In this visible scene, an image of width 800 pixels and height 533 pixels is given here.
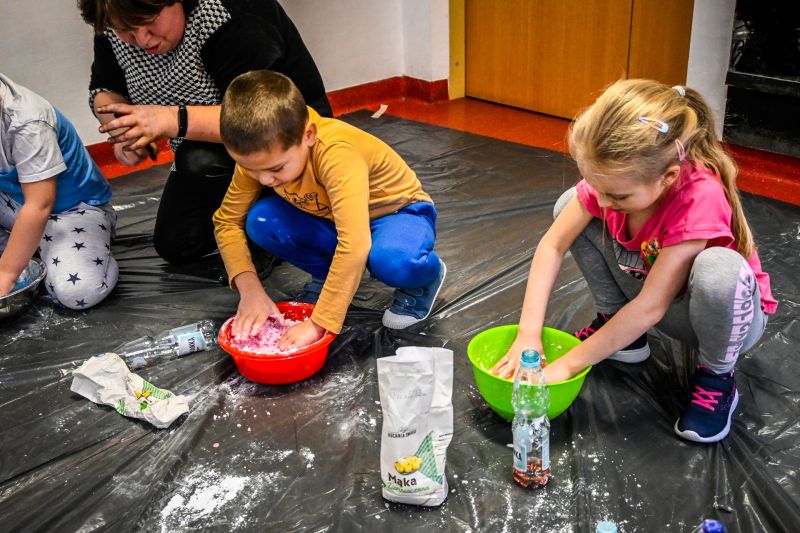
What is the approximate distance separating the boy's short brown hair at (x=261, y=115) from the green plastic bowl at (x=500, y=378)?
55 cm

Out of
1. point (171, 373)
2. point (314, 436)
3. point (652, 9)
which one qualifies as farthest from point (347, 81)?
point (314, 436)

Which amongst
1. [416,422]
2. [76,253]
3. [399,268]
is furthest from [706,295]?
[76,253]

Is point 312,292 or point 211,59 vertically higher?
point 211,59

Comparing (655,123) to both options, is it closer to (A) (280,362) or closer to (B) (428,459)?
(B) (428,459)

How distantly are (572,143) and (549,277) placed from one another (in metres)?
0.29

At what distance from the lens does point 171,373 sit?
173 cm

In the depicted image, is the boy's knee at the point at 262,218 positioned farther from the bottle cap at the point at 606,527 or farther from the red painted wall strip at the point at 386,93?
the red painted wall strip at the point at 386,93

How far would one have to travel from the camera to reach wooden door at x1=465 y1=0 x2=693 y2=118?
2.91 m

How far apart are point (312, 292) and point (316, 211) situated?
0.28 meters

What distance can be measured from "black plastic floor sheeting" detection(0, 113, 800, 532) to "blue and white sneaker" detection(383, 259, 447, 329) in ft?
0.10

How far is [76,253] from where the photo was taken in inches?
80.9

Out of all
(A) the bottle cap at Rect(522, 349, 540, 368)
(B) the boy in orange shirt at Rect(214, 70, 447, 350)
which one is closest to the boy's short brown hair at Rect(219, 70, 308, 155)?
(B) the boy in orange shirt at Rect(214, 70, 447, 350)

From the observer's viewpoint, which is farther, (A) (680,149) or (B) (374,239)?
(B) (374,239)

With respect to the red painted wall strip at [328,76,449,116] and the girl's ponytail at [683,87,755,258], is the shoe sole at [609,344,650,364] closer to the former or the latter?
the girl's ponytail at [683,87,755,258]
